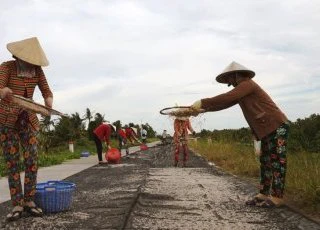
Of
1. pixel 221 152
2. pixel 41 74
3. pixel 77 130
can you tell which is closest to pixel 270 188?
pixel 41 74

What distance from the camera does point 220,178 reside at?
1120 cm

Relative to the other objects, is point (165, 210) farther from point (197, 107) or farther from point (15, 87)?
point (15, 87)

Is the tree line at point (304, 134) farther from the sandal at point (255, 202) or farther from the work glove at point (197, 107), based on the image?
the work glove at point (197, 107)

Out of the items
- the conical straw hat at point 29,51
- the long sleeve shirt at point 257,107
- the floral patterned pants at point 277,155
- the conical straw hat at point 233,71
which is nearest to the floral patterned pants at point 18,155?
the conical straw hat at point 29,51

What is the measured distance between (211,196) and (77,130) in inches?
1286

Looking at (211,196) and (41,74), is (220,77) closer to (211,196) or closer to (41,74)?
(211,196)

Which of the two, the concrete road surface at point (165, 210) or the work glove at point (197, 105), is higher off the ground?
the work glove at point (197, 105)

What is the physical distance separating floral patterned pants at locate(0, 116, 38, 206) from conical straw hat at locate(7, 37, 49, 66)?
2.60 ft

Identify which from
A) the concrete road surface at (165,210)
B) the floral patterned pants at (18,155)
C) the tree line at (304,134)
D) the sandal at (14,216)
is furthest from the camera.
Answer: the tree line at (304,134)

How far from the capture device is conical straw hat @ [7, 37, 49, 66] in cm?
612

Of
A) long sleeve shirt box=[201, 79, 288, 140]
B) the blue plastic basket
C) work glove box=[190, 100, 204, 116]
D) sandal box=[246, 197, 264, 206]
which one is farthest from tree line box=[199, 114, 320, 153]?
the blue plastic basket

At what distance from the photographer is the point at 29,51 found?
6.18m

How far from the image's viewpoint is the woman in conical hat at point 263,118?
6.86 metres

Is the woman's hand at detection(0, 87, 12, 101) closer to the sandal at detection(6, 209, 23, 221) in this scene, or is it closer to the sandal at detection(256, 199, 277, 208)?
the sandal at detection(6, 209, 23, 221)
